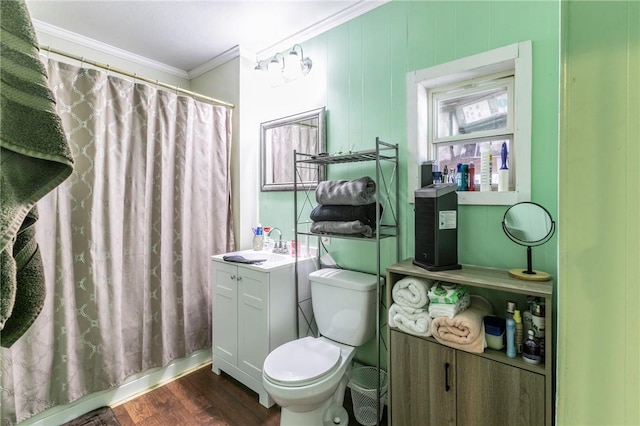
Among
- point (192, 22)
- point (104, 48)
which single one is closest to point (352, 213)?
point (192, 22)

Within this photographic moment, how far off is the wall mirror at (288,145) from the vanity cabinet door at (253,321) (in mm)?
756

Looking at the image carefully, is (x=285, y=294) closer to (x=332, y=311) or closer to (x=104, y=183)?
(x=332, y=311)

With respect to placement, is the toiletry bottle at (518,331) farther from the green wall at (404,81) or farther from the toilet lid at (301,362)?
the toilet lid at (301,362)

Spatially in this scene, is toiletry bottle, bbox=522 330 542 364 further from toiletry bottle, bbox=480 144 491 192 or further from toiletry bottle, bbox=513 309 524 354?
toiletry bottle, bbox=480 144 491 192

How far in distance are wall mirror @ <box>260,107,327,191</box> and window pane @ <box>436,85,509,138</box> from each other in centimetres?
77

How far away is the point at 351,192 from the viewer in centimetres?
170

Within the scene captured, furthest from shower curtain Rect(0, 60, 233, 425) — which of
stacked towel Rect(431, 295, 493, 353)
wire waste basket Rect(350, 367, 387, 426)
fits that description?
stacked towel Rect(431, 295, 493, 353)

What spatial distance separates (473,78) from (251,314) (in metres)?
1.89

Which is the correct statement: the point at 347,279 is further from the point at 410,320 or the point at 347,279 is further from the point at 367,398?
the point at 367,398

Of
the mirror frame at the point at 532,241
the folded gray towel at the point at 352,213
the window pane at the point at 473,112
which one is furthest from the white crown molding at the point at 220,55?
the mirror frame at the point at 532,241

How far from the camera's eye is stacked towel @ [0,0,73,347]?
0.48 m

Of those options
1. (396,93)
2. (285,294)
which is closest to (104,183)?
(285,294)

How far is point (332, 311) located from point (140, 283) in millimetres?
1264

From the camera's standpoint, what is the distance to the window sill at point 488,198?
1.47 meters
